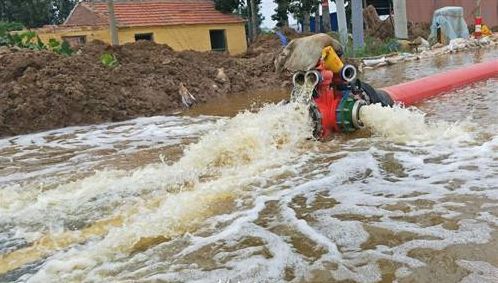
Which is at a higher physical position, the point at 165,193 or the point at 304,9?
the point at 304,9

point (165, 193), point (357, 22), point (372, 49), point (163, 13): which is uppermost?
point (163, 13)

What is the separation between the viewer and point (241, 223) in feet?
10.9

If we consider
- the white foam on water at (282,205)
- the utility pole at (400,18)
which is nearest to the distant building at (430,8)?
the utility pole at (400,18)

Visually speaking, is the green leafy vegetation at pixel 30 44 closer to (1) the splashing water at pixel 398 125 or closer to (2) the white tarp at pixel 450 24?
(1) the splashing water at pixel 398 125

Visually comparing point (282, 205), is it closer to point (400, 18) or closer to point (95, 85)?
point (95, 85)

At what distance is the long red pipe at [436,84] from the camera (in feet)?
24.1

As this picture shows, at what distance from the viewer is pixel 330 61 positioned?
5.54m

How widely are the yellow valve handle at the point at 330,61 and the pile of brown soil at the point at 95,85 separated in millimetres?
4604

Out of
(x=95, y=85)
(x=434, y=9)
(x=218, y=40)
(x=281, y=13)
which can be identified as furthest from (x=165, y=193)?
(x=434, y=9)

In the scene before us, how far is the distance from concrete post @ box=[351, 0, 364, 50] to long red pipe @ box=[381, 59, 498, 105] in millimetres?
7736

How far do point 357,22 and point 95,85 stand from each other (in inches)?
423

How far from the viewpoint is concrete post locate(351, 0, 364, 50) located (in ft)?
56.0

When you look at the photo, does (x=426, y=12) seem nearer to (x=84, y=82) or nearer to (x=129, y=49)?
(x=129, y=49)

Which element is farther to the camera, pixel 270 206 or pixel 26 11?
pixel 26 11
